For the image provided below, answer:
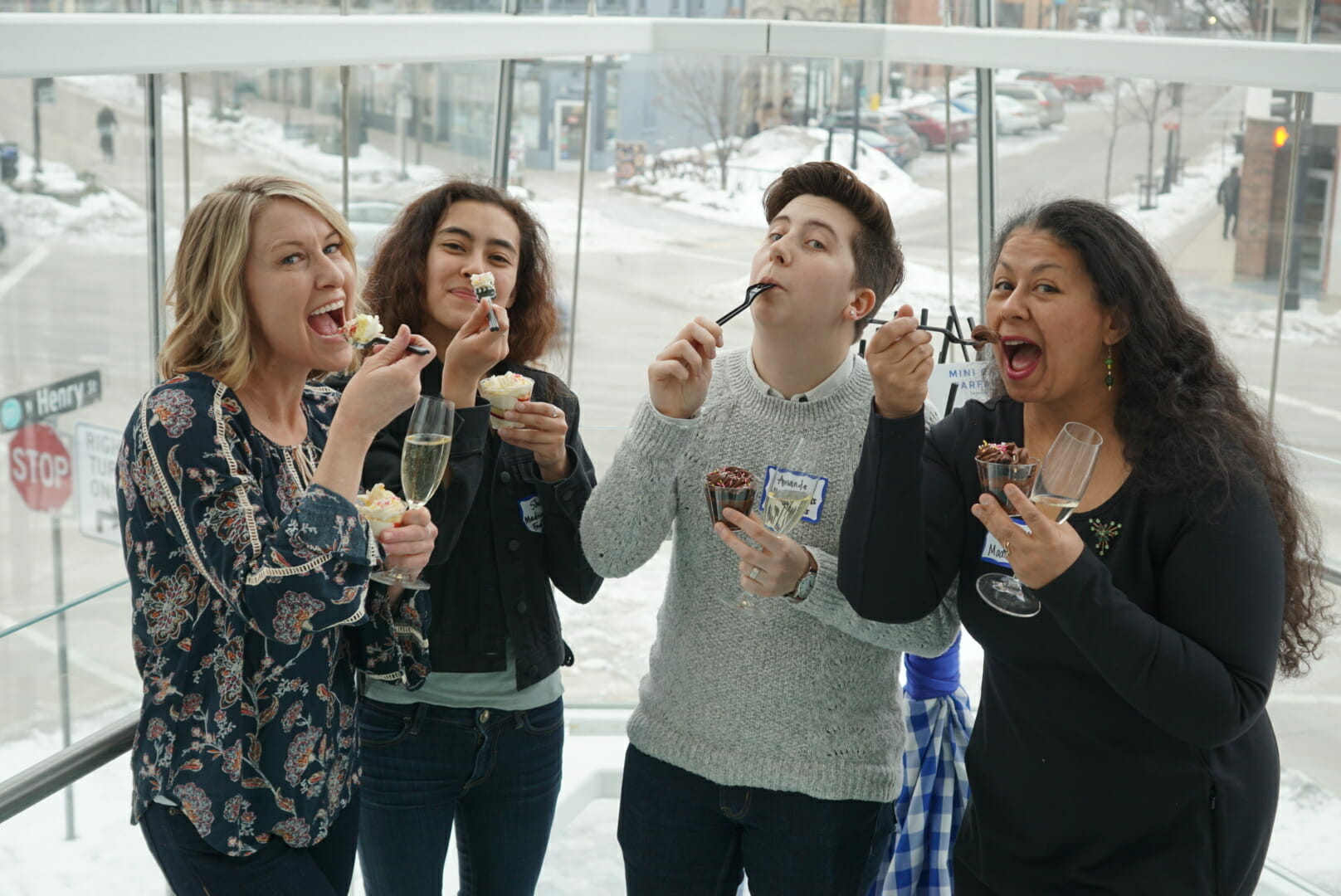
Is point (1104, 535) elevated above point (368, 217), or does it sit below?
below

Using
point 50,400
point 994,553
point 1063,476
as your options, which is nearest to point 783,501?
point 994,553

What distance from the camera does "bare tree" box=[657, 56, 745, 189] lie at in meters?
6.61

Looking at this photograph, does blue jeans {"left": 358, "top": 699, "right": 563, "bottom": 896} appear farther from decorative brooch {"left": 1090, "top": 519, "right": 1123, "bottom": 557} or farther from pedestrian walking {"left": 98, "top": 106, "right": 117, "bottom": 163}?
pedestrian walking {"left": 98, "top": 106, "right": 117, "bottom": 163}

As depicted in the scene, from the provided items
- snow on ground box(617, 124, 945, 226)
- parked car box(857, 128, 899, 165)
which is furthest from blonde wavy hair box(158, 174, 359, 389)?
parked car box(857, 128, 899, 165)

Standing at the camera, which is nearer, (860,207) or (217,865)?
(217,865)

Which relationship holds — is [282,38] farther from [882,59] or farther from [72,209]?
[882,59]

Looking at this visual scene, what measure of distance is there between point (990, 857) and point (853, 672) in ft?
1.25

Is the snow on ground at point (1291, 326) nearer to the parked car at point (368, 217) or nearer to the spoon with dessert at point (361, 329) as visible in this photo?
the parked car at point (368, 217)

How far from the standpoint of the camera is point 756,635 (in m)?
2.21

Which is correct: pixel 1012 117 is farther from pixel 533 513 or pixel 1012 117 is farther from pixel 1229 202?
pixel 533 513

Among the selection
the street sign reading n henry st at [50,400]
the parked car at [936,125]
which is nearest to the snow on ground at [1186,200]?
the parked car at [936,125]

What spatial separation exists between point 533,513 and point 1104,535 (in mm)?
1020

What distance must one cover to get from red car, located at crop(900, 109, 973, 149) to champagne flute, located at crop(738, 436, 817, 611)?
187 inches

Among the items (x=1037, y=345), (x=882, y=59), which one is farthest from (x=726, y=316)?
(x=882, y=59)
